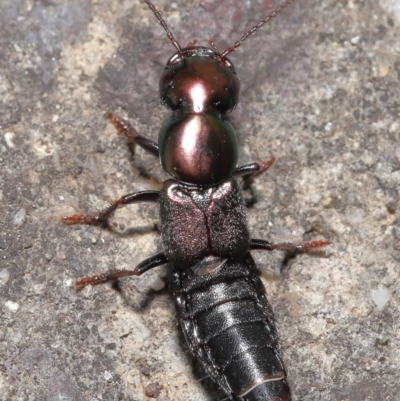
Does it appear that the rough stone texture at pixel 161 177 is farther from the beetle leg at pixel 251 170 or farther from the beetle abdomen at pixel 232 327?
the beetle abdomen at pixel 232 327

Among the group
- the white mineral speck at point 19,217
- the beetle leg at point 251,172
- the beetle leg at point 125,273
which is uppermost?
the white mineral speck at point 19,217

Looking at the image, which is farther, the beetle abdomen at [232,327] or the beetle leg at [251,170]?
the beetle leg at [251,170]

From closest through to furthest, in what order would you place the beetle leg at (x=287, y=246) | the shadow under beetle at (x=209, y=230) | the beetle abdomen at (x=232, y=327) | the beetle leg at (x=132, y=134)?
1. the beetle abdomen at (x=232, y=327)
2. the shadow under beetle at (x=209, y=230)
3. the beetle leg at (x=287, y=246)
4. the beetle leg at (x=132, y=134)

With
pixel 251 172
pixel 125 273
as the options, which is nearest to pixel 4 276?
pixel 125 273

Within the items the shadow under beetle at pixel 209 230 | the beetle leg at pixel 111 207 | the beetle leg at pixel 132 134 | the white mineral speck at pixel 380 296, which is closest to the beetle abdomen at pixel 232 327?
the shadow under beetle at pixel 209 230

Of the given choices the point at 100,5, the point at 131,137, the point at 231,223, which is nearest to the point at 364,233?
the point at 231,223

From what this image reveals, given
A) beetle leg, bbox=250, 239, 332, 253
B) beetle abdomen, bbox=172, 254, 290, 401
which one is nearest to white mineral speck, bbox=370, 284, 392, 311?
beetle leg, bbox=250, 239, 332, 253

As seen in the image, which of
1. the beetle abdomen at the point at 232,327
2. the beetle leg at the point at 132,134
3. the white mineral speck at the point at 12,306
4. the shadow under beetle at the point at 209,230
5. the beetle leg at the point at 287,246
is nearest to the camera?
the beetle abdomen at the point at 232,327

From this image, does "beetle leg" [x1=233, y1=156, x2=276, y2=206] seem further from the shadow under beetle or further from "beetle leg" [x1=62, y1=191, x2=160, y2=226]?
"beetle leg" [x1=62, y1=191, x2=160, y2=226]
